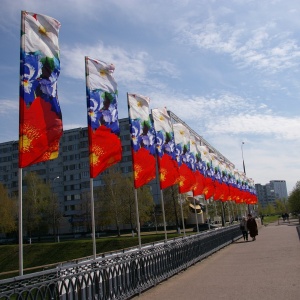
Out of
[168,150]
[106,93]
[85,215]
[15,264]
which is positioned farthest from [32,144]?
[85,215]

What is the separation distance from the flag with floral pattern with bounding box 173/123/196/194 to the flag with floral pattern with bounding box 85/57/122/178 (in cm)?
851

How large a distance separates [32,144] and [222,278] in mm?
6797

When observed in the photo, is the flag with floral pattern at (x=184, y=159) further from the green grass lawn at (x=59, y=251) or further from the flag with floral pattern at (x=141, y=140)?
the green grass lawn at (x=59, y=251)

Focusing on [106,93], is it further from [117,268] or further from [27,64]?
[117,268]

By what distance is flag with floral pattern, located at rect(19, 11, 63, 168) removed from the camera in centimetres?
854

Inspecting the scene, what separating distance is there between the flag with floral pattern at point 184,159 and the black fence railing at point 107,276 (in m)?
5.56

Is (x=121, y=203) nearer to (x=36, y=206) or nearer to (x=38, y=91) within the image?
(x=36, y=206)

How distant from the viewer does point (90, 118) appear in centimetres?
1142

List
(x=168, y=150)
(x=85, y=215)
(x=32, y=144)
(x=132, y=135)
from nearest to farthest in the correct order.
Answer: (x=32, y=144) < (x=132, y=135) < (x=168, y=150) < (x=85, y=215)

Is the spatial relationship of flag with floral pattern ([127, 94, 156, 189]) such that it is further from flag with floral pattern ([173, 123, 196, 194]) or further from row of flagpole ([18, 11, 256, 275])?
flag with floral pattern ([173, 123, 196, 194])

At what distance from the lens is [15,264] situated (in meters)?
48.8

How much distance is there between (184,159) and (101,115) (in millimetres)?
10401

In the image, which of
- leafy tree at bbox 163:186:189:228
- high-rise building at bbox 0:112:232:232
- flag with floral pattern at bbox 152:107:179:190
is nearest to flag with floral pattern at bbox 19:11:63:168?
flag with floral pattern at bbox 152:107:179:190

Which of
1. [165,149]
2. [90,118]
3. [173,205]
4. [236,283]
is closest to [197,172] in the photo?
[165,149]
